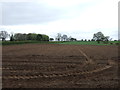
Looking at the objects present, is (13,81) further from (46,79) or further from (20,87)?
(46,79)

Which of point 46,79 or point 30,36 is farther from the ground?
point 30,36

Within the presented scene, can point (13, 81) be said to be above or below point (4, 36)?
below

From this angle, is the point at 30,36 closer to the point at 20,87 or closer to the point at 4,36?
the point at 4,36

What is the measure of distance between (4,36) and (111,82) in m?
105

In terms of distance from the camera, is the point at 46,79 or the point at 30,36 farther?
the point at 30,36

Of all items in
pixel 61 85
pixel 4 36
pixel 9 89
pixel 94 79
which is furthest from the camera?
pixel 4 36

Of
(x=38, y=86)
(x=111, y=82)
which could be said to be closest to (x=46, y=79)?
(x=38, y=86)

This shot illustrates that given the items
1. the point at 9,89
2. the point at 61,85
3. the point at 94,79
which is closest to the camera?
the point at 9,89

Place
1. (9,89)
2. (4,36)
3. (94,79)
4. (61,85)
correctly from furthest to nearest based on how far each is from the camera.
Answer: (4,36) → (94,79) → (61,85) → (9,89)

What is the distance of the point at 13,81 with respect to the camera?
5.38m

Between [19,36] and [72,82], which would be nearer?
[72,82]

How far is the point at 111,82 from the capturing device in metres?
5.32

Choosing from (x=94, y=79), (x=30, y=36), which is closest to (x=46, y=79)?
(x=94, y=79)

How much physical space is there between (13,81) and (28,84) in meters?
0.81
